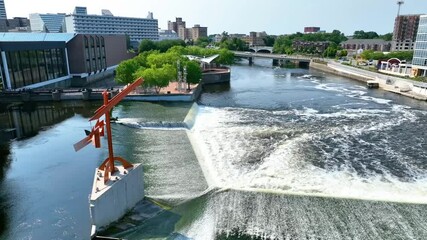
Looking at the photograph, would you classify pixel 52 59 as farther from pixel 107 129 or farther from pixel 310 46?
pixel 310 46

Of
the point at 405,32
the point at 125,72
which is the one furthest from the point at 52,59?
the point at 405,32

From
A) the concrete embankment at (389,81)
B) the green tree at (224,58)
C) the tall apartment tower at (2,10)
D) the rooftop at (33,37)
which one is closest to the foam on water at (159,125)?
the rooftop at (33,37)

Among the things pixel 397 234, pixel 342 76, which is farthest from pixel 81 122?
pixel 342 76

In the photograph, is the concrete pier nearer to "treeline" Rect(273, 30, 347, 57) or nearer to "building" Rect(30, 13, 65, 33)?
"treeline" Rect(273, 30, 347, 57)

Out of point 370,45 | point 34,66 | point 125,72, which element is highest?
point 370,45

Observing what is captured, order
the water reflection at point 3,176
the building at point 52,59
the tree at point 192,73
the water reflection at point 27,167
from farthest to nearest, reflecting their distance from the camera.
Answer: the tree at point 192,73, the building at point 52,59, the water reflection at point 27,167, the water reflection at point 3,176

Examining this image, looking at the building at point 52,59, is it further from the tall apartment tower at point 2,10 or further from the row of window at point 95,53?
the tall apartment tower at point 2,10
